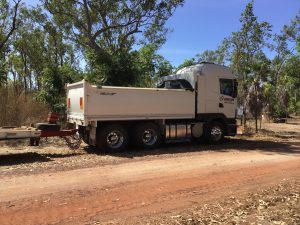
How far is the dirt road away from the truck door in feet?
14.0

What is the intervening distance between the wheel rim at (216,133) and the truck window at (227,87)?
151 cm

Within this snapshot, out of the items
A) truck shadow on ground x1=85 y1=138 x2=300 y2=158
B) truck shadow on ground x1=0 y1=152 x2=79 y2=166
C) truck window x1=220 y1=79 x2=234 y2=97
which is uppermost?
truck window x1=220 y1=79 x2=234 y2=97

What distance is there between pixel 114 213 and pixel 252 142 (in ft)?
39.7

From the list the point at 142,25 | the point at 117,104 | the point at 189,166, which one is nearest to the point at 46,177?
the point at 189,166

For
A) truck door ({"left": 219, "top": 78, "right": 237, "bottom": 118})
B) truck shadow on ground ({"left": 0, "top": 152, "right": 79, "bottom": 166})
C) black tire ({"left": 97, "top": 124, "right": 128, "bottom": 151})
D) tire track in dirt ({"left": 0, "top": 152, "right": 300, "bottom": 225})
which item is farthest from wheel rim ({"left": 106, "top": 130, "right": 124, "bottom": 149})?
truck door ({"left": 219, "top": 78, "right": 237, "bottom": 118})

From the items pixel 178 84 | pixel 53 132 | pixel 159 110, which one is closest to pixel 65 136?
pixel 53 132

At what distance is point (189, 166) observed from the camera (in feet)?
38.7

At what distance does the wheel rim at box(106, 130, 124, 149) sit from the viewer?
A: 14516 millimetres

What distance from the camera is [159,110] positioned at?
51.1 ft

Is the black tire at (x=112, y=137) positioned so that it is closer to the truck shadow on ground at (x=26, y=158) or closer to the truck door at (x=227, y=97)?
the truck shadow on ground at (x=26, y=158)

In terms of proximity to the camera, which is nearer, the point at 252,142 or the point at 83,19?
the point at 252,142

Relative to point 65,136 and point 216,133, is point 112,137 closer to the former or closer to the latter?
point 65,136

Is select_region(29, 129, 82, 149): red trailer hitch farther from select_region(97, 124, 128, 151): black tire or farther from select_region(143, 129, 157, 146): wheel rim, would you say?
select_region(143, 129, 157, 146): wheel rim

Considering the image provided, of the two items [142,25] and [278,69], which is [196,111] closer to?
[142,25]
